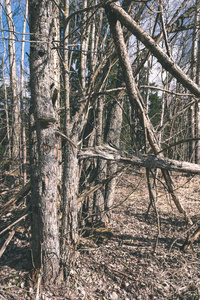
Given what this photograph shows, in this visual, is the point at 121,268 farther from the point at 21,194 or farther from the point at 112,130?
the point at 112,130

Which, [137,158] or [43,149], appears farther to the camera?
[137,158]

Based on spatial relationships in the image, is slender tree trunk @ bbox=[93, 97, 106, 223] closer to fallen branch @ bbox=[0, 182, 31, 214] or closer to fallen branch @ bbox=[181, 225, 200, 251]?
fallen branch @ bbox=[0, 182, 31, 214]

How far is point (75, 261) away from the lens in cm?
383

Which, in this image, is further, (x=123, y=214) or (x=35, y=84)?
(x=123, y=214)

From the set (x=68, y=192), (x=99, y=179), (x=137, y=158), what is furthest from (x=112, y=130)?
(x=68, y=192)

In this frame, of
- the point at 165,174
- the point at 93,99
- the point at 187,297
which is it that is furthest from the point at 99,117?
the point at 187,297

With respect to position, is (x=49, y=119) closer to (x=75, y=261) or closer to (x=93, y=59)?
(x=75, y=261)

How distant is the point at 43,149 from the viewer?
301 centimetres

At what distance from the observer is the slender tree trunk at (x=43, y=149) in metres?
2.88

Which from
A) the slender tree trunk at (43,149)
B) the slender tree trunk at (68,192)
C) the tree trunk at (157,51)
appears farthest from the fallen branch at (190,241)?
the tree trunk at (157,51)

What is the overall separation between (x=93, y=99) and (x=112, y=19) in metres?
1.24

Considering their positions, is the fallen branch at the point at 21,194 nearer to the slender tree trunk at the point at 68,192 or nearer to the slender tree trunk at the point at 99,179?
the slender tree trunk at the point at 68,192

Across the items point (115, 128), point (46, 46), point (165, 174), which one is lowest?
point (165, 174)

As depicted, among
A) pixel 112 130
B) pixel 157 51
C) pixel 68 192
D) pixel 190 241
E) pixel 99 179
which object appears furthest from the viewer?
pixel 112 130
